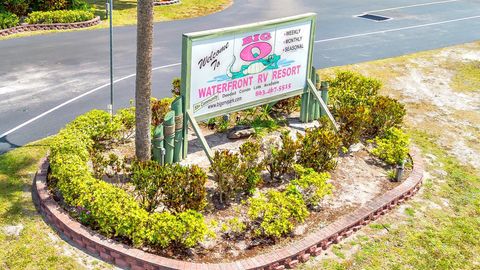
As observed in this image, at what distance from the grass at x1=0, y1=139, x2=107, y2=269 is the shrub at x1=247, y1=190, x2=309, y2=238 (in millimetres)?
3198

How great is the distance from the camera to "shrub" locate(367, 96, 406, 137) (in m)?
15.2

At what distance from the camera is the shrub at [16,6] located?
26.0 m

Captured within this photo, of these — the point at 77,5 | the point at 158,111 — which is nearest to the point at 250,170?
the point at 158,111

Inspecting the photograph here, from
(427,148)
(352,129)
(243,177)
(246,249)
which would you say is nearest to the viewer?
(246,249)

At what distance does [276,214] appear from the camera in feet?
35.4

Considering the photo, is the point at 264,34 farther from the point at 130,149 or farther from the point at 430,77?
the point at 430,77

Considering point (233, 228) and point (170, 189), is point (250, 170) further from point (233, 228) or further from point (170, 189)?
point (170, 189)

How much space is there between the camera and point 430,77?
2250cm

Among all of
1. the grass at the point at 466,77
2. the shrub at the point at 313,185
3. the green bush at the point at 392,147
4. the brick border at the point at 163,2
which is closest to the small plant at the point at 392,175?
the green bush at the point at 392,147

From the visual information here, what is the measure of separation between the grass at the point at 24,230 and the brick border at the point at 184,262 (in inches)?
9.5

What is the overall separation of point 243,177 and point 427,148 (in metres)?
6.71

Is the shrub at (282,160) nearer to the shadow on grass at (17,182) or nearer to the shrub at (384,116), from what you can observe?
the shrub at (384,116)

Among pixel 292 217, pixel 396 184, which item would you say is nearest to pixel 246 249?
pixel 292 217

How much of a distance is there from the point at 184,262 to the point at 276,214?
223 cm
